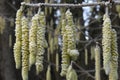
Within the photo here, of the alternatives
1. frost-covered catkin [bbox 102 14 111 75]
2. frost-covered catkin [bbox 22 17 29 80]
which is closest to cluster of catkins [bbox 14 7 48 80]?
frost-covered catkin [bbox 22 17 29 80]

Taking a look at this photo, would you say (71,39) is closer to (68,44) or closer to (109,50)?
(68,44)

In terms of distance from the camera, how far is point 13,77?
257 inches

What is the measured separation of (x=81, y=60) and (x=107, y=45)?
5.09 meters

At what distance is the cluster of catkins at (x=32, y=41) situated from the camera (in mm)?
1422

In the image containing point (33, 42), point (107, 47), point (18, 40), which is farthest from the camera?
point (18, 40)

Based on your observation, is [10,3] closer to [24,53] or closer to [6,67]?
[6,67]

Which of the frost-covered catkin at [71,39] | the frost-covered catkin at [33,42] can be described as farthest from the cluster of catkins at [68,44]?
the frost-covered catkin at [33,42]

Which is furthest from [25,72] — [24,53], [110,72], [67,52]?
A: [110,72]

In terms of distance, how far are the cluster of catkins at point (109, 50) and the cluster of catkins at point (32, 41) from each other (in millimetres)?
239

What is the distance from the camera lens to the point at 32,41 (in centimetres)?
143

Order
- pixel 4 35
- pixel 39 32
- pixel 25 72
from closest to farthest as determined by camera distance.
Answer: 1. pixel 39 32
2. pixel 25 72
3. pixel 4 35

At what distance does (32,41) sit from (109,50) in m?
0.30

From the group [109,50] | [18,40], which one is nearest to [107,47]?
[109,50]

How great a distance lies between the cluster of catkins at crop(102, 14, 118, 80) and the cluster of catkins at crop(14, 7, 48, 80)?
0.24 meters
